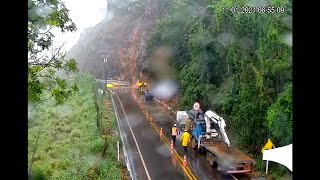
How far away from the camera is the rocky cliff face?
14.9 meters

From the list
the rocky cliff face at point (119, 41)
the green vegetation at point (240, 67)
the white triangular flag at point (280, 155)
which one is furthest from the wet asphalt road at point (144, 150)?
the white triangular flag at point (280, 155)

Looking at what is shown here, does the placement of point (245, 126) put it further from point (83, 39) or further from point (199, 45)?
point (83, 39)

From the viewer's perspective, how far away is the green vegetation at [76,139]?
27.8 feet

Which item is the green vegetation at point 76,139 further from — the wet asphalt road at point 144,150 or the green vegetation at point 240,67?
the green vegetation at point 240,67

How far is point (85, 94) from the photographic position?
13.6 meters

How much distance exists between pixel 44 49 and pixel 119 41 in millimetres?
13772

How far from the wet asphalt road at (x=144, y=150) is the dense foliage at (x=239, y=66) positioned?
2124 mm

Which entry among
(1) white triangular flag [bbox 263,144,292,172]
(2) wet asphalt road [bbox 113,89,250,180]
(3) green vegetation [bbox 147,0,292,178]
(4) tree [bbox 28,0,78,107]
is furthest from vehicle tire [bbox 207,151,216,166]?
(4) tree [bbox 28,0,78,107]

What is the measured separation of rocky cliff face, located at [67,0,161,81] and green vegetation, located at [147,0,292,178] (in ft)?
7.46

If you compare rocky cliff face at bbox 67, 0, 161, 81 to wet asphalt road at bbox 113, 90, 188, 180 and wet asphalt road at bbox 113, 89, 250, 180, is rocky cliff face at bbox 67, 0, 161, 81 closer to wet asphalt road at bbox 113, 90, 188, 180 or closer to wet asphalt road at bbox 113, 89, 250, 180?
wet asphalt road at bbox 113, 89, 250, 180
